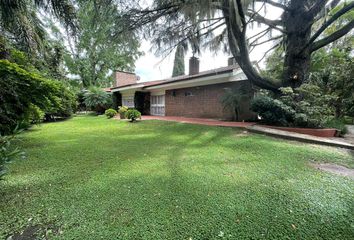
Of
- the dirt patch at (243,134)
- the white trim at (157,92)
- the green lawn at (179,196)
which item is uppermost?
the white trim at (157,92)

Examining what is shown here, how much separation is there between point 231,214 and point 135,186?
1577mm

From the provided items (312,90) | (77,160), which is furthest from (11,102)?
(312,90)

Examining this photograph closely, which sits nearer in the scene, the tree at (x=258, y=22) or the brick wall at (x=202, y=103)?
the tree at (x=258, y=22)

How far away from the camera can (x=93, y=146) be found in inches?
214

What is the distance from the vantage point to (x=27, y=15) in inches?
188

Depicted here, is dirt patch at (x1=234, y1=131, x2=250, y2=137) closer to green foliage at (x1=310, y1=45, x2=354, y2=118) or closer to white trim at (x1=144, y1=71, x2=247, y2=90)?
white trim at (x1=144, y1=71, x2=247, y2=90)

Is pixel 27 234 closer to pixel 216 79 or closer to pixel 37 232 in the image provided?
pixel 37 232

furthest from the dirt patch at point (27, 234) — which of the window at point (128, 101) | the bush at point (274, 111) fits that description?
the window at point (128, 101)

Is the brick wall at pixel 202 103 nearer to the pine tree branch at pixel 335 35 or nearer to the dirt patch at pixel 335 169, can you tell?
the pine tree branch at pixel 335 35

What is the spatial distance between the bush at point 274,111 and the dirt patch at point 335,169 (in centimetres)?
333

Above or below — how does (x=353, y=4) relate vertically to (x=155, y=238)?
above

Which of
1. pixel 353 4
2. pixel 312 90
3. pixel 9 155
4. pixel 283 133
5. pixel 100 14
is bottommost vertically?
pixel 283 133

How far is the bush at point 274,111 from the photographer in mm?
6820

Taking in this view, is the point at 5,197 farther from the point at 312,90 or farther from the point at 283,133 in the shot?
the point at 312,90
